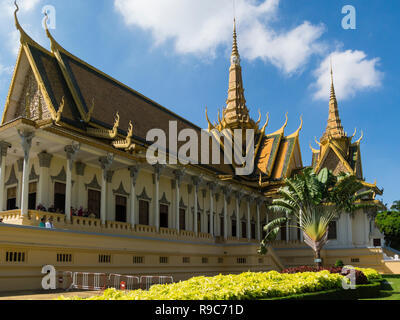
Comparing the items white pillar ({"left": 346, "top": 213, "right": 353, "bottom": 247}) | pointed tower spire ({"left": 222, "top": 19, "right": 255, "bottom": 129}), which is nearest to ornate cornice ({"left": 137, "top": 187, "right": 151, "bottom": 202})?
white pillar ({"left": 346, "top": 213, "right": 353, "bottom": 247})

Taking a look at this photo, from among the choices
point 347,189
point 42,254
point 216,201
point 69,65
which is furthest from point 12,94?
point 347,189

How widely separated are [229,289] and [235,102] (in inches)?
1419

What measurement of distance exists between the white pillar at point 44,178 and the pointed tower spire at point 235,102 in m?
25.4

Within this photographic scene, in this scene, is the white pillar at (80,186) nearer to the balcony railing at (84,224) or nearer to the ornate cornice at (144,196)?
the balcony railing at (84,224)

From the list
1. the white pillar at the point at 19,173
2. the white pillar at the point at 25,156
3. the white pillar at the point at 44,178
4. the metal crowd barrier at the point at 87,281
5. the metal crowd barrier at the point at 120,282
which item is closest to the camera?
the metal crowd barrier at the point at 87,281

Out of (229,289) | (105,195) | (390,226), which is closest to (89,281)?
(105,195)

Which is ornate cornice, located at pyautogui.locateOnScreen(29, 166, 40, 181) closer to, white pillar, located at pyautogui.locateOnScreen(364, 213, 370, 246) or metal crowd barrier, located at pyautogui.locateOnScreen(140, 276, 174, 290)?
metal crowd barrier, located at pyautogui.locateOnScreen(140, 276, 174, 290)

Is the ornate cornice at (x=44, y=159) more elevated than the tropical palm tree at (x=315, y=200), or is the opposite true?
the ornate cornice at (x=44, y=159)

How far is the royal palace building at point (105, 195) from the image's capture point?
54.1ft

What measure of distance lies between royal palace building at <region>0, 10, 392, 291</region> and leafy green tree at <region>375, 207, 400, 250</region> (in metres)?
13.5

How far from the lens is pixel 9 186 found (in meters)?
21.5

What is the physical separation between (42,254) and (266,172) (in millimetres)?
26992

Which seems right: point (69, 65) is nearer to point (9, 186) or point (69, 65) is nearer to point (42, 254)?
point (9, 186)

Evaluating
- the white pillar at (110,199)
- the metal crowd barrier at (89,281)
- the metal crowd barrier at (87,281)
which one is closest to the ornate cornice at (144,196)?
the white pillar at (110,199)
